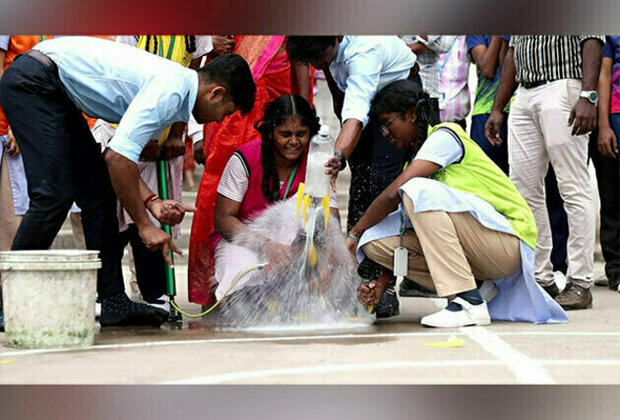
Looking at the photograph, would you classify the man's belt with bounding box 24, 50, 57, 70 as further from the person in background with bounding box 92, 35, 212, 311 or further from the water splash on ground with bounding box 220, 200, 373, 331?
the water splash on ground with bounding box 220, 200, 373, 331

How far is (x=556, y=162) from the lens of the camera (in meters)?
6.08

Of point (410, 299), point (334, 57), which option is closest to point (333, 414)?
point (334, 57)

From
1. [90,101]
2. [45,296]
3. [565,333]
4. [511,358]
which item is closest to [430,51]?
[565,333]

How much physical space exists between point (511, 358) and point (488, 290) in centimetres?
138

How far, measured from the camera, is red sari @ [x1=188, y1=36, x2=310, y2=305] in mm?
5832

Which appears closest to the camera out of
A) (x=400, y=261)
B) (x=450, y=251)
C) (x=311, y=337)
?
(x=311, y=337)

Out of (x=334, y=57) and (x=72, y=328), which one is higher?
(x=334, y=57)

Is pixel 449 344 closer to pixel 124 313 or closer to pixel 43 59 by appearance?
pixel 124 313

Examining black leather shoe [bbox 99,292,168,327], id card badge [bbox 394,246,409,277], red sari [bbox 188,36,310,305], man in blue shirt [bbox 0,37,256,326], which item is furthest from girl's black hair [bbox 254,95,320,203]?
black leather shoe [bbox 99,292,168,327]

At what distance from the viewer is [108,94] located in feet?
15.8

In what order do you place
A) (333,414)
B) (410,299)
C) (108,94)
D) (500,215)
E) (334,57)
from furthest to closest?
(410,299), (334,57), (500,215), (108,94), (333,414)

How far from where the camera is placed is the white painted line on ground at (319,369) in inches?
143
